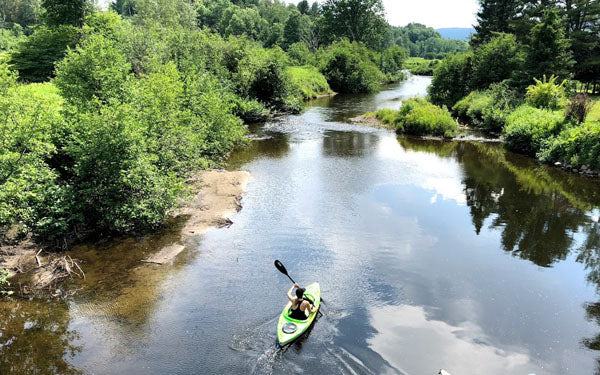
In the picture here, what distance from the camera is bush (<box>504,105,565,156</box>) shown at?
90.6 feet

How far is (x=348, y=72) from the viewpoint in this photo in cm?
6500

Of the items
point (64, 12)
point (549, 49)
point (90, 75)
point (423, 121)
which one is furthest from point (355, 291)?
point (64, 12)

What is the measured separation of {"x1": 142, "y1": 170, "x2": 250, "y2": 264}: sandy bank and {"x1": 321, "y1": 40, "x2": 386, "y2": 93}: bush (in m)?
44.5

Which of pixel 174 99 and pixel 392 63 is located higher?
pixel 392 63

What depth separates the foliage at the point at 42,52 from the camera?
133 ft

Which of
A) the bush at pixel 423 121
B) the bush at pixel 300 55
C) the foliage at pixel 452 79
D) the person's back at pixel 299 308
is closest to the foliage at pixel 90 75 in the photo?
the person's back at pixel 299 308

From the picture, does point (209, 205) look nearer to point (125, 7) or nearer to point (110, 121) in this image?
point (110, 121)

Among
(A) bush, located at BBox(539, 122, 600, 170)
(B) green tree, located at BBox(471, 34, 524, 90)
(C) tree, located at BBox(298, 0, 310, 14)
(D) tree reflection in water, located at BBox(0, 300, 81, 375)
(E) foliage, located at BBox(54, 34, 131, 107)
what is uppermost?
(C) tree, located at BBox(298, 0, 310, 14)

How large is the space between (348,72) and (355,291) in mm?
56493

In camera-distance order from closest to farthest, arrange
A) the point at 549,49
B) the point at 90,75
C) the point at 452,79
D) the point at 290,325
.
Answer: the point at 290,325, the point at 90,75, the point at 549,49, the point at 452,79

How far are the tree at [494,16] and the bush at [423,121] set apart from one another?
74.9 ft

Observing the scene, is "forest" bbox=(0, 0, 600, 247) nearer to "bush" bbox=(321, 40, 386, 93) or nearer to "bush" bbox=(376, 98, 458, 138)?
"bush" bbox=(376, 98, 458, 138)

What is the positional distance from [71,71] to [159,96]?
4.47 metres

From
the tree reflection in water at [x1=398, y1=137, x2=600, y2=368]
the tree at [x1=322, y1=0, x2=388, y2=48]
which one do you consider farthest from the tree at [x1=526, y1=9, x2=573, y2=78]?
the tree at [x1=322, y1=0, x2=388, y2=48]
